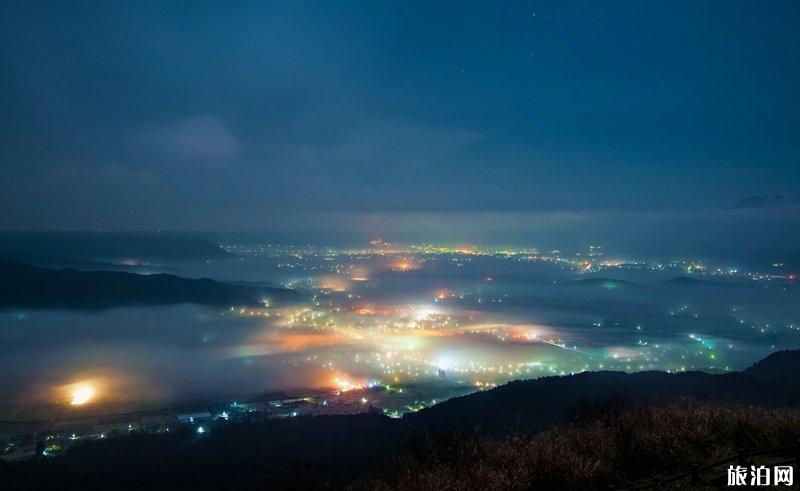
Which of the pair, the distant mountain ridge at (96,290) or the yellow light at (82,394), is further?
the distant mountain ridge at (96,290)

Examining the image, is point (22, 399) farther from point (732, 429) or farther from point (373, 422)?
point (732, 429)

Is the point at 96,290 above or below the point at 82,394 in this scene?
above

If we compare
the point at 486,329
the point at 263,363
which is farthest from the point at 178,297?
the point at 486,329

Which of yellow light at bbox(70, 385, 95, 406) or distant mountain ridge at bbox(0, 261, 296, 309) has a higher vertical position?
distant mountain ridge at bbox(0, 261, 296, 309)

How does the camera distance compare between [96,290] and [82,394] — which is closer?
[82,394]

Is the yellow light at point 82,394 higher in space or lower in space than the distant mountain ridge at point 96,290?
lower
